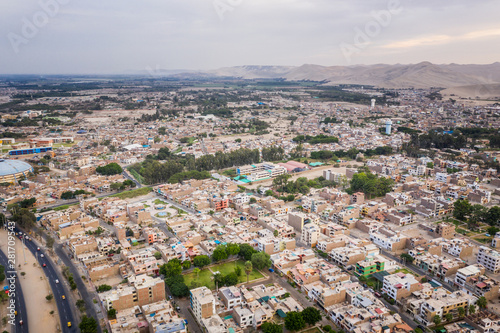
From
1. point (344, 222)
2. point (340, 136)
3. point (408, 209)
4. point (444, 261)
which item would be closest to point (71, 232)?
point (344, 222)

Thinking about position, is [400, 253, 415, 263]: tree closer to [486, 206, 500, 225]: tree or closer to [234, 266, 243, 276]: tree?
[486, 206, 500, 225]: tree

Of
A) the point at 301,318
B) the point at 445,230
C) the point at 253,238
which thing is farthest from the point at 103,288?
the point at 445,230

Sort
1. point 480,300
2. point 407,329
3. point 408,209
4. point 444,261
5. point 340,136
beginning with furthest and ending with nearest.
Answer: point 340,136
point 408,209
point 444,261
point 480,300
point 407,329

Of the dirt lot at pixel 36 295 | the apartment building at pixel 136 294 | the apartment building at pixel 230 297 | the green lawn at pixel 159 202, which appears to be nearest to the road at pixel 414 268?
the apartment building at pixel 230 297

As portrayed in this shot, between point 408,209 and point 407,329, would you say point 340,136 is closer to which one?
point 408,209

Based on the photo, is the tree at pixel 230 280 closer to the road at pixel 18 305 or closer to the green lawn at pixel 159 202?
the road at pixel 18 305

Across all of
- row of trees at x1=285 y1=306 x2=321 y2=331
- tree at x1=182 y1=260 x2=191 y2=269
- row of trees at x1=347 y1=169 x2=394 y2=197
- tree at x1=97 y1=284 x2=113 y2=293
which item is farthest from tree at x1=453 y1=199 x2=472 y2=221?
tree at x1=97 y1=284 x2=113 y2=293

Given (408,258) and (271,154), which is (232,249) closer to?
(408,258)
